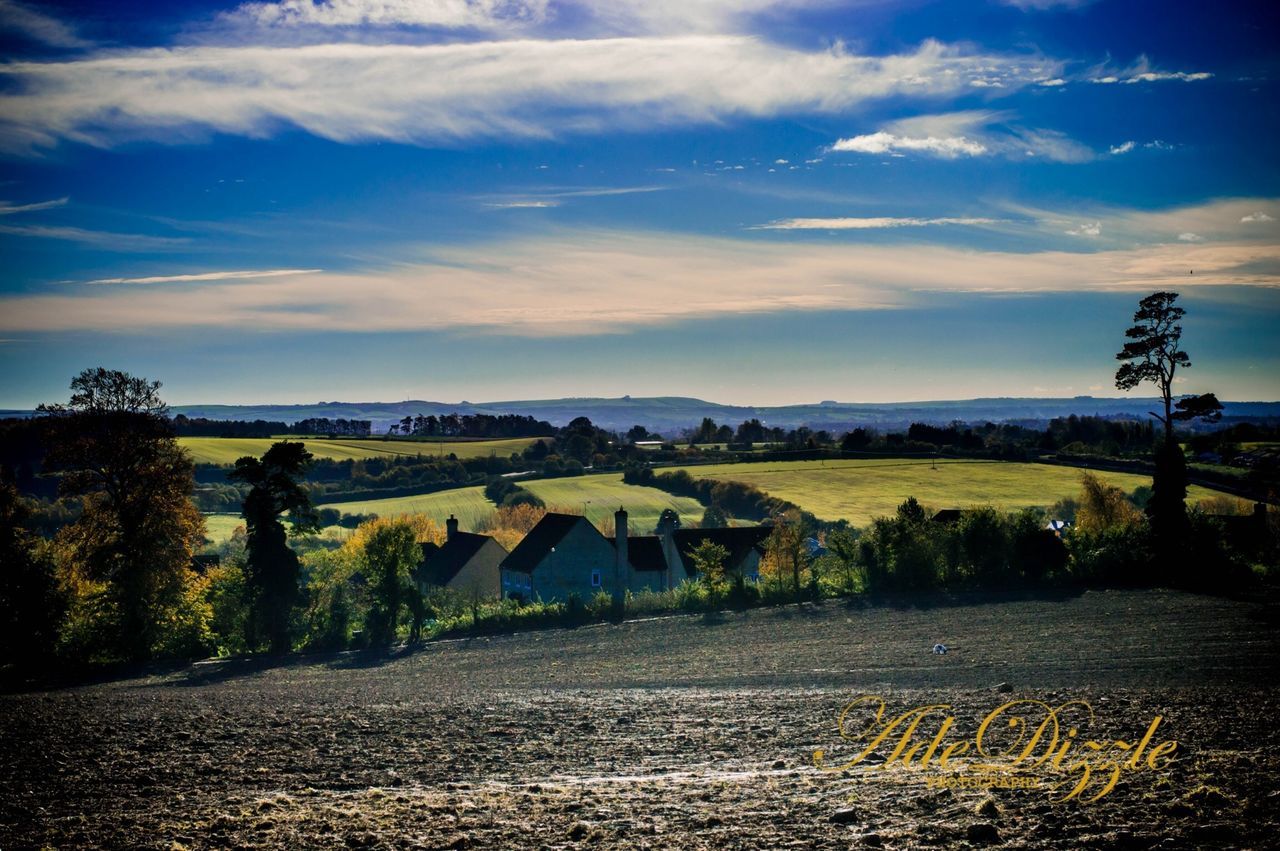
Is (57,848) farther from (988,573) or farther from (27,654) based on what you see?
(988,573)

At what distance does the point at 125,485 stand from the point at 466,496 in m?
59.4

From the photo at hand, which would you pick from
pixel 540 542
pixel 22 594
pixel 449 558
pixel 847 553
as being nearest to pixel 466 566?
pixel 449 558

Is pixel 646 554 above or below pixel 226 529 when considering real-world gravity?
above

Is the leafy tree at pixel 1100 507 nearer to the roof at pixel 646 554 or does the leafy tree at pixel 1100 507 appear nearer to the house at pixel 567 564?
the roof at pixel 646 554

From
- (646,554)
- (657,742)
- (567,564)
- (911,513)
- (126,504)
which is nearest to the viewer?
(657,742)

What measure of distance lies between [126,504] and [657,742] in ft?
86.7

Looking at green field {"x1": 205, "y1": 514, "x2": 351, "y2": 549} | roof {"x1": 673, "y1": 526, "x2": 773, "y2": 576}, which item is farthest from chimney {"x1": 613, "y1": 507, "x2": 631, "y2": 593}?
green field {"x1": 205, "y1": 514, "x2": 351, "y2": 549}

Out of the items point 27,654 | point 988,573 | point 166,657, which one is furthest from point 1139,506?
point 27,654

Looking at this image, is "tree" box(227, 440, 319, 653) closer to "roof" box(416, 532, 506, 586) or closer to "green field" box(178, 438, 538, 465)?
"roof" box(416, 532, 506, 586)

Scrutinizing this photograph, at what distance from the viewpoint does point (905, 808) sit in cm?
979

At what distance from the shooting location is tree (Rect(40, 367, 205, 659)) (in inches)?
1299

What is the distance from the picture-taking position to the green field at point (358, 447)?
324 feet

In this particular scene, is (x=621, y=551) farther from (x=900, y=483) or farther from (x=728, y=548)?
A: (x=900, y=483)

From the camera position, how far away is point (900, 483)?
8475cm
